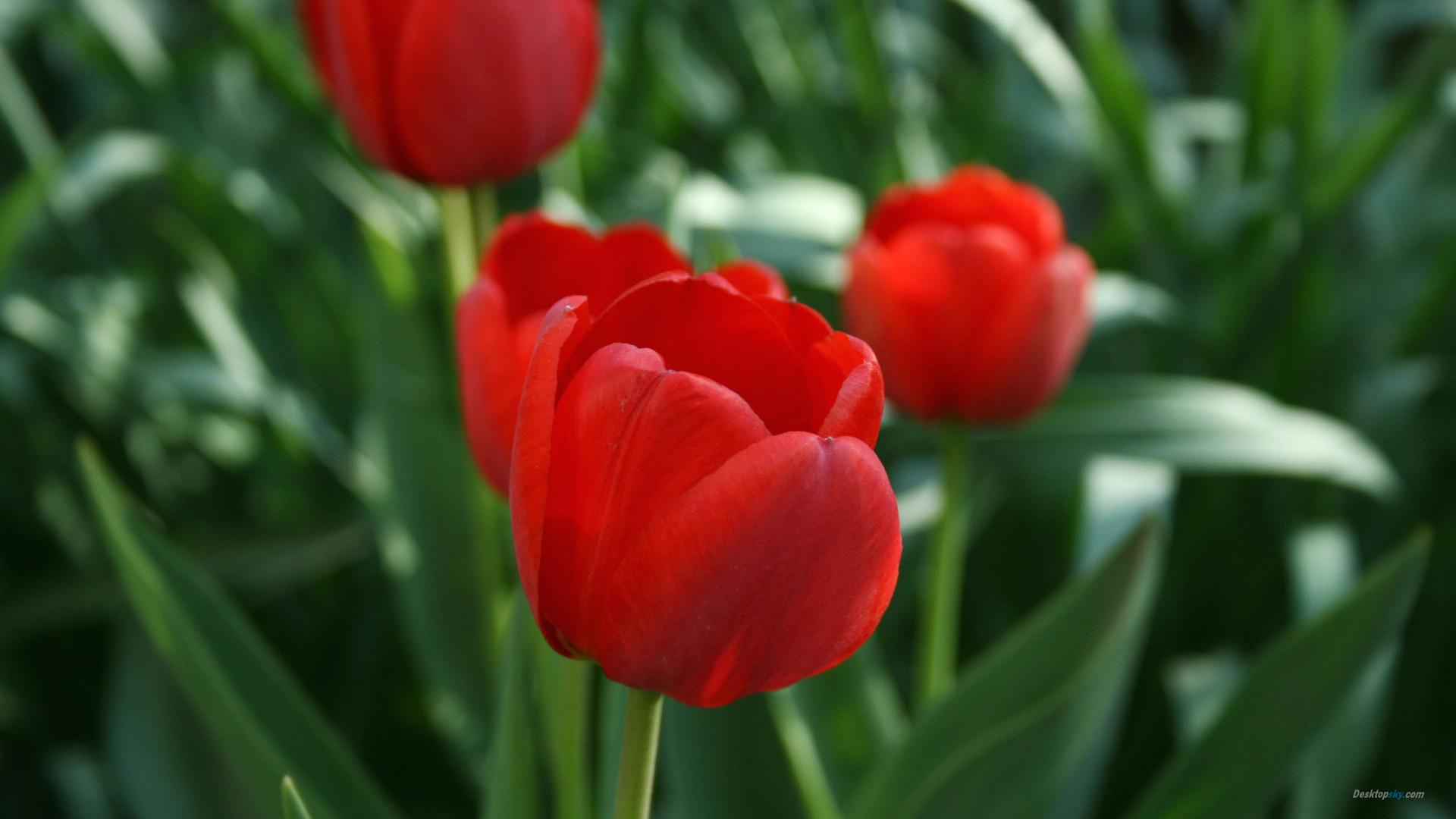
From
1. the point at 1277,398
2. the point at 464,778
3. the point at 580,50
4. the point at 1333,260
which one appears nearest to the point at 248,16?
the point at 580,50

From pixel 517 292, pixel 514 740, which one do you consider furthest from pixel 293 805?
pixel 517 292

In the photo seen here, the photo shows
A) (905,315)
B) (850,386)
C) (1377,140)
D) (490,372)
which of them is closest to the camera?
(850,386)

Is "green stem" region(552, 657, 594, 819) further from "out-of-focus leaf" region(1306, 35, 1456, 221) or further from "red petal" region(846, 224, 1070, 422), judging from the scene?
"out-of-focus leaf" region(1306, 35, 1456, 221)

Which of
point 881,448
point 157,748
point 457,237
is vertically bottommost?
point 157,748

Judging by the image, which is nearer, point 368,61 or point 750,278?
point 750,278

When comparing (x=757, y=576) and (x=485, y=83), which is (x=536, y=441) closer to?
(x=757, y=576)

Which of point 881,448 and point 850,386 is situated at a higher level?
point 850,386
